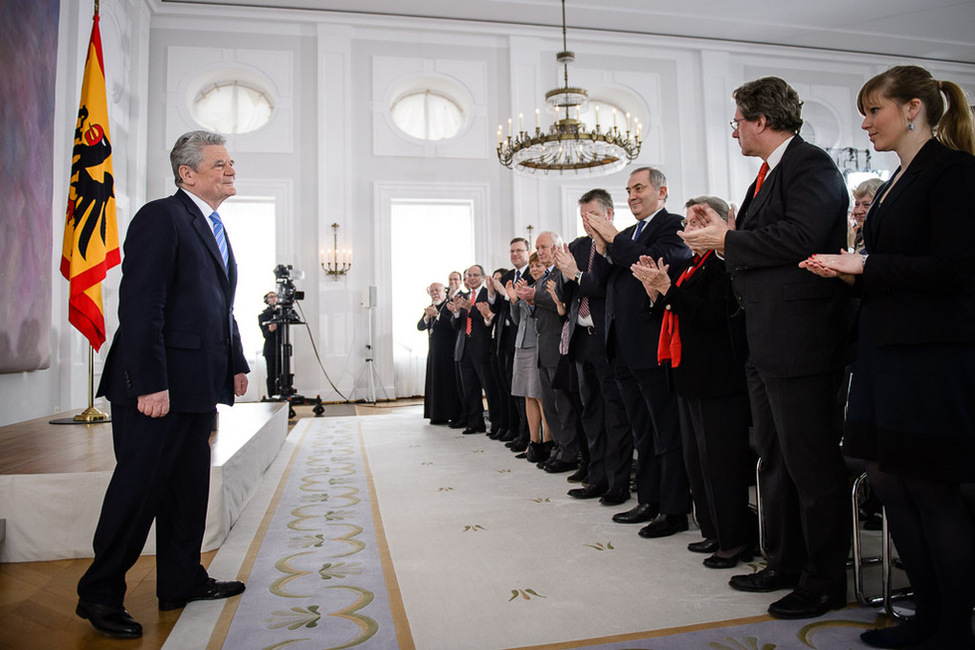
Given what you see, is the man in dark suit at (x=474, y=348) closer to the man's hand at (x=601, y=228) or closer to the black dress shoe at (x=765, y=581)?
the man's hand at (x=601, y=228)

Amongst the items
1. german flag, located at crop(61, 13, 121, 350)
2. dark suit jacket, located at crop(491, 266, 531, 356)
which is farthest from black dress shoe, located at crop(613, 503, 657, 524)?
german flag, located at crop(61, 13, 121, 350)

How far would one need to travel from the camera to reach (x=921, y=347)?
154cm

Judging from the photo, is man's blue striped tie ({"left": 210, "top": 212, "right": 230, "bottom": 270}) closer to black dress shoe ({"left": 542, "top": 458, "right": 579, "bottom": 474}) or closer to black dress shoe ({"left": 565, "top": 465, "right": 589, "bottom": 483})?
black dress shoe ({"left": 565, "top": 465, "right": 589, "bottom": 483})

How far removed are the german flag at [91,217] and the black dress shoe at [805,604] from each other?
3971 mm

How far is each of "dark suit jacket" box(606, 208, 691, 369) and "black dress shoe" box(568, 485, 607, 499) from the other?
32.8 inches

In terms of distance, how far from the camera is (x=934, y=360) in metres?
1.52

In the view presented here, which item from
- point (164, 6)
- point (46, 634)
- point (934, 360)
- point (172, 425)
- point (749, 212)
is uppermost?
point (164, 6)

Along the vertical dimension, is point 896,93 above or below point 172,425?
above

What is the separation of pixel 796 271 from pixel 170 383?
1.80 meters

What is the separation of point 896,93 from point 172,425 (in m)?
2.15

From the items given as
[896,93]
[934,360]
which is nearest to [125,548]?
[934,360]

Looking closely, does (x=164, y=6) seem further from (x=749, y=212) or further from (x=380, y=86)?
(x=749, y=212)

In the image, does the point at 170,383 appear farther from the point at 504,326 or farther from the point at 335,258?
the point at 335,258

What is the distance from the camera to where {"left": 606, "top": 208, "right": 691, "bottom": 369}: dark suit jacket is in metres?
2.71
